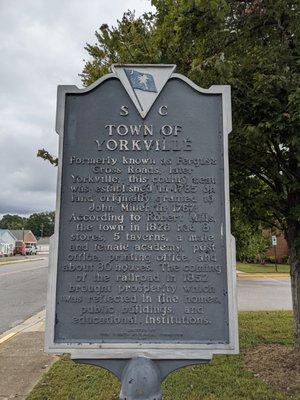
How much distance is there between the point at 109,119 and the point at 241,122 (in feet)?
6.92

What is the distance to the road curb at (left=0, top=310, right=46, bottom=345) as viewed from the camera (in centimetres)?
838

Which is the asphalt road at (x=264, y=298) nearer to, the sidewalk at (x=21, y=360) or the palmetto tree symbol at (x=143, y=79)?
the sidewalk at (x=21, y=360)

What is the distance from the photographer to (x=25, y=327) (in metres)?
9.39

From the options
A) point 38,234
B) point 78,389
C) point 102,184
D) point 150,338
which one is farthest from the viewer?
point 38,234

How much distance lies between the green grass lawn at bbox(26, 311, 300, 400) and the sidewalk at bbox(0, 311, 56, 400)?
18cm

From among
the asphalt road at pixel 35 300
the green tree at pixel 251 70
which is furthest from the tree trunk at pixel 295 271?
the asphalt road at pixel 35 300

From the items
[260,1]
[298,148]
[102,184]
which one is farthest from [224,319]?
[260,1]

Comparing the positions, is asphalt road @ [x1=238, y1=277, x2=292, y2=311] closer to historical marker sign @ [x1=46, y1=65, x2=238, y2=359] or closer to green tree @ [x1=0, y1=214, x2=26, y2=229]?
historical marker sign @ [x1=46, y1=65, x2=238, y2=359]

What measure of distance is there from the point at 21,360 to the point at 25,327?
3.09m

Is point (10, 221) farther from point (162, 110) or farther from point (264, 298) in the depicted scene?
point (162, 110)

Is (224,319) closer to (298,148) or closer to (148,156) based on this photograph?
(148,156)

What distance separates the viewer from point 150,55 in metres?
5.63

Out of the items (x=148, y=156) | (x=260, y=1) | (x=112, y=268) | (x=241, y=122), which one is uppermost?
(x=260, y=1)

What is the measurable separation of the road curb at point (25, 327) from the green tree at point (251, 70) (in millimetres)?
5356
